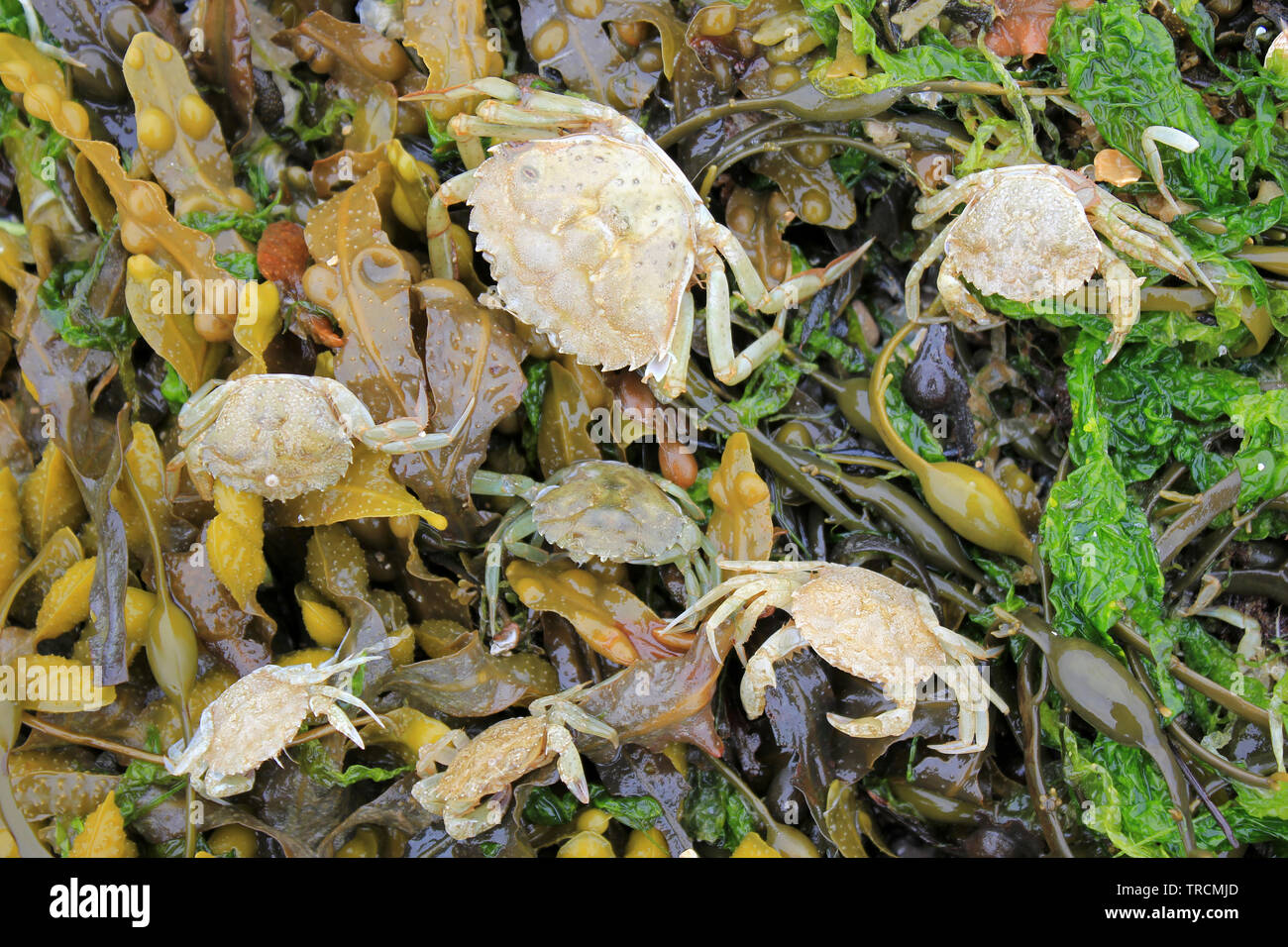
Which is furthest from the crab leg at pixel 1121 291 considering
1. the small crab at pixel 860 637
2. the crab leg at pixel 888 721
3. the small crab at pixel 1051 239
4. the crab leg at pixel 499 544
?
the crab leg at pixel 499 544

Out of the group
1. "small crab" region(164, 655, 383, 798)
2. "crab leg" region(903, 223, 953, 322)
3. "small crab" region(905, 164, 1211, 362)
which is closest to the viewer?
"small crab" region(164, 655, 383, 798)

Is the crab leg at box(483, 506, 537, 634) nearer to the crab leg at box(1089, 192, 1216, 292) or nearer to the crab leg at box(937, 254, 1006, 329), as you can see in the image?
the crab leg at box(937, 254, 1006, 329)

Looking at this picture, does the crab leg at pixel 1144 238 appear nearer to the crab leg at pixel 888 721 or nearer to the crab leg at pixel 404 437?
the crab leg at pixel 888 721

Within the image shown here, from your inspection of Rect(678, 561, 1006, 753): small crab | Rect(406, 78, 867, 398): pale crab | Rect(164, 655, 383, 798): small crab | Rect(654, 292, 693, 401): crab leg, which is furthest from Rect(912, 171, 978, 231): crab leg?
Rect(164, 655, 383, 798): small crab

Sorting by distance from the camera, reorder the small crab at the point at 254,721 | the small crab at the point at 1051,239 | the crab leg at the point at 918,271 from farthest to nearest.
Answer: the crab leg at the point at 918,271
the small crab at the point at 1051,239
the small crab at the point at 254,721

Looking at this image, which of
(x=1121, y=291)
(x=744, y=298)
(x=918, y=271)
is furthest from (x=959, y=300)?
(x=744, y=298)

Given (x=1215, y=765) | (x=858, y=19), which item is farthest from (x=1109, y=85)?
(x=1215, y=765)

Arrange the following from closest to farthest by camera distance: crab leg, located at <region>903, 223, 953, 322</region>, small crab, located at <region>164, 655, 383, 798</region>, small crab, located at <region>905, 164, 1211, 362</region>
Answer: small crab, located at <region>164, 655, 383, 798</region>
small crab, located at <region>905, 164, 1211, 362</region>
crab leg, located at <region>903, 223, 953, 322</region>
